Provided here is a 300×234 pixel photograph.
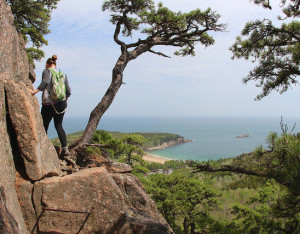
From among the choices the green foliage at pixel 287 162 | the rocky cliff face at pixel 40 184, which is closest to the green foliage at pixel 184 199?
the rocky cliff face at pixel 40 184

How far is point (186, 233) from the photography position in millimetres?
14203

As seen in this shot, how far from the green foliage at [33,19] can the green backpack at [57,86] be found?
2.50 meters

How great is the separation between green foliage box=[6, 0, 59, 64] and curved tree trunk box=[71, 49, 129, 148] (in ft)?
8.62

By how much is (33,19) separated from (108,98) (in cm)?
341

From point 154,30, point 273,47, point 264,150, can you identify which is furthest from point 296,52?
point 154,30

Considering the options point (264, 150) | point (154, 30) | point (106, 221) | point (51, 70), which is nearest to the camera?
point (264, 150)

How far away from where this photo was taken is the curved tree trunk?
23.2 feet

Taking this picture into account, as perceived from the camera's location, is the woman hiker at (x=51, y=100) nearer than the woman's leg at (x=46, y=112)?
Yes

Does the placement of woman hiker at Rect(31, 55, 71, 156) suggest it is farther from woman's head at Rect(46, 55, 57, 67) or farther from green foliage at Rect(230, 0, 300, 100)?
green foliage at Rect(230, 0, 300, 100)

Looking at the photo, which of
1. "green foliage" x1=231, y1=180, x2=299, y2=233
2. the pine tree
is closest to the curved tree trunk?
the pine tree

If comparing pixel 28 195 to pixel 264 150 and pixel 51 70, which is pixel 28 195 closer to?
pixel 51 70

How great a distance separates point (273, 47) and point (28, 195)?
18.7ft

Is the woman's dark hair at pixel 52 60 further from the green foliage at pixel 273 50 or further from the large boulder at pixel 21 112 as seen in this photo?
the green foliage at pixel 273 50

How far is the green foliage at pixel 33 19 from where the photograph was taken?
7094 mm
